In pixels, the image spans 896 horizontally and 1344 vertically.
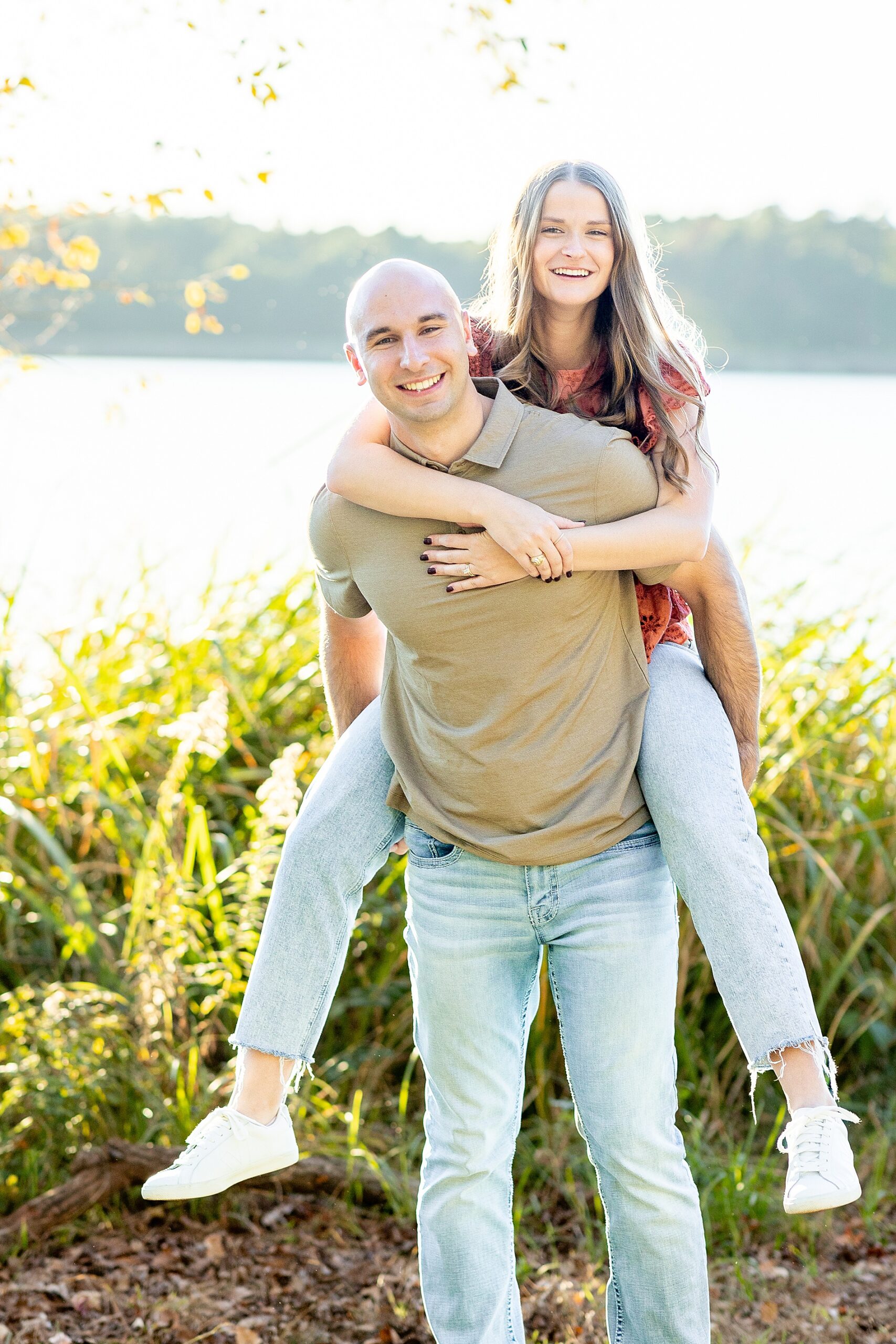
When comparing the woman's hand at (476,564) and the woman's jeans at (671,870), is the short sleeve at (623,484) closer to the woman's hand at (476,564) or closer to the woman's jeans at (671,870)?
the woman's hand at (476,564)

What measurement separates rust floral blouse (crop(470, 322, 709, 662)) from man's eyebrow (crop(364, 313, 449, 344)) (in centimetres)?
25

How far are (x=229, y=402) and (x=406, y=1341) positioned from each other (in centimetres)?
700

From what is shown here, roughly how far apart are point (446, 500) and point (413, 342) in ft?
0.87

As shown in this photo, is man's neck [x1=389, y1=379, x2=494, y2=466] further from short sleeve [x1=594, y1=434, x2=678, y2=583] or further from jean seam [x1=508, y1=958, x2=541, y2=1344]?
jean seam [x1=508, y1=958, x2=541, y2=1344]


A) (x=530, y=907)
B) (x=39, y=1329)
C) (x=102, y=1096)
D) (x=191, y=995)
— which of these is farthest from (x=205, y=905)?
(x=530, y=907)

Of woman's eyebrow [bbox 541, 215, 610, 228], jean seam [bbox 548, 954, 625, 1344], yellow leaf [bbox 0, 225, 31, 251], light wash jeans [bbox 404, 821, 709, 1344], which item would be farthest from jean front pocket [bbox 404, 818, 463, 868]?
yellow leaf [bbox 0, 225, 31, 251]

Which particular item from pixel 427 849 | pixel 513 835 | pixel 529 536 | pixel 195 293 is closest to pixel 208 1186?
pixel 427 849

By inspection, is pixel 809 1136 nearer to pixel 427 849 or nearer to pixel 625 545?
pixel 427 849

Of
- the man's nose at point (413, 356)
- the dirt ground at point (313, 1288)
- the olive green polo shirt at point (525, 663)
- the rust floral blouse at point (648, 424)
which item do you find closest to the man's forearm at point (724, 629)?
the rust floral blouse at point (648, 424)

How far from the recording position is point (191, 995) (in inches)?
145

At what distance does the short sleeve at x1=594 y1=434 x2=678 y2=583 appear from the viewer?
217 cm

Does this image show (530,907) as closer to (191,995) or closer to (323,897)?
(323,897)

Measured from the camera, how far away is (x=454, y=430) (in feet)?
7.22

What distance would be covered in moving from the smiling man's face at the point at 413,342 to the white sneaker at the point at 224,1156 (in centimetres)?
126
